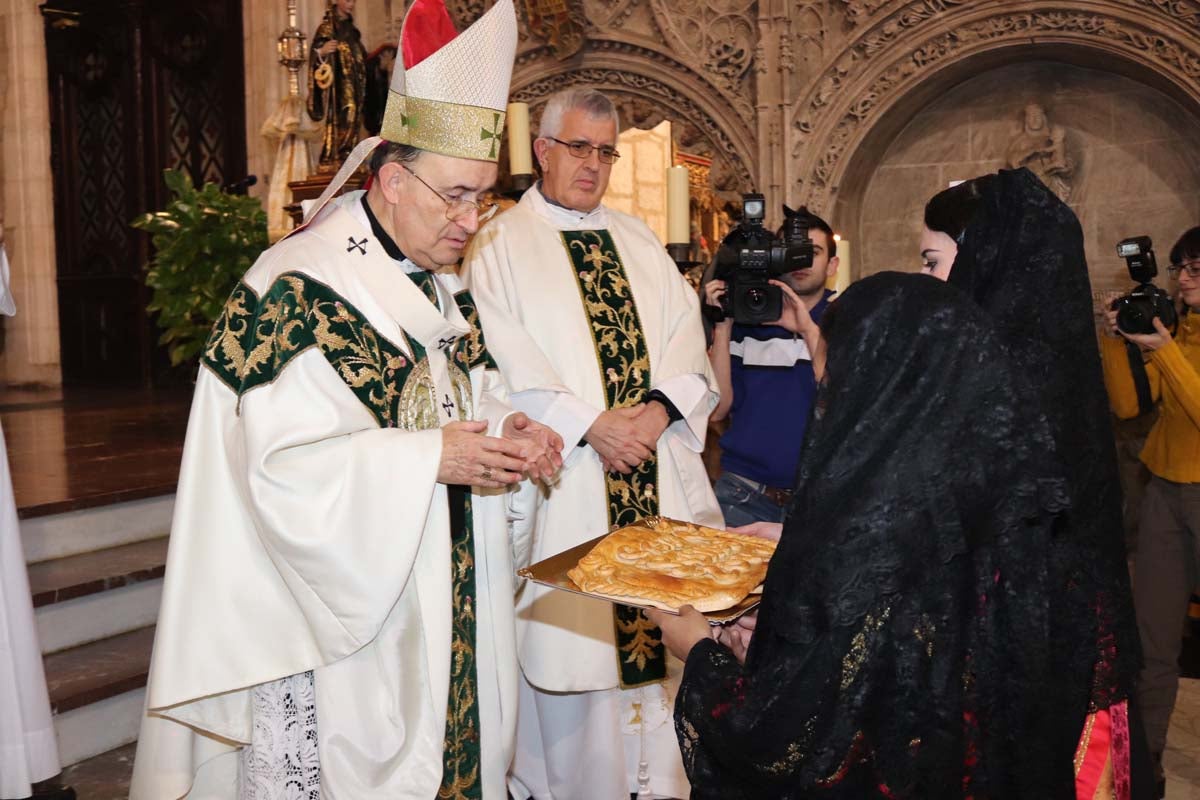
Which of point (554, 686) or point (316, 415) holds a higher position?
point (316, 415)

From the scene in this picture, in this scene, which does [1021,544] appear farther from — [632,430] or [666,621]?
[632,430]

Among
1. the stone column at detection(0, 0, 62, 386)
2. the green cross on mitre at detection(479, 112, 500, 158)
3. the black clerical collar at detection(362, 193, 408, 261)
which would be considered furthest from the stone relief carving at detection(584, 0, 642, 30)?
the black clerical collar at detection(362, 193, 408, 261)

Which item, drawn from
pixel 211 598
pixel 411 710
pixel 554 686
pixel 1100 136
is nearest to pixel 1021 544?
pixel 411 710

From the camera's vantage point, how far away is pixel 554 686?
10.4 feet

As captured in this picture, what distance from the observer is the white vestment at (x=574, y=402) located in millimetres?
3170

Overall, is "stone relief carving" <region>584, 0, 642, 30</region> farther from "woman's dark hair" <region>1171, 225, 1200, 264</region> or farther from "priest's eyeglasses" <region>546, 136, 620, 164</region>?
"priest's eyeglasses" <region>546, 136, 620, 164</region>

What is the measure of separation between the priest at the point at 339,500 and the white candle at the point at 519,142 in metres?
1.20

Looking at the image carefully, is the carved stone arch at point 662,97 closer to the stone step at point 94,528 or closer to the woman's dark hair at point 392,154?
the stone step at point 94,528

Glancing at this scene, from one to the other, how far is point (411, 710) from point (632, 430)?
118 centimetres

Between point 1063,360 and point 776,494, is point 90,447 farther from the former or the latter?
point 1063,360

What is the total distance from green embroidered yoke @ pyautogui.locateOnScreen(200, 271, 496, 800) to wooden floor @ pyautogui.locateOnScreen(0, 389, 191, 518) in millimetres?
2188

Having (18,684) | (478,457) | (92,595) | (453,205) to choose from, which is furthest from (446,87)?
(92,595)

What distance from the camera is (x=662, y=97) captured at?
26.2ft

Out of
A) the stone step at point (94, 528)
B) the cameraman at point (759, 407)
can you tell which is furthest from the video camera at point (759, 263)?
the stone step at point (94, 528)
